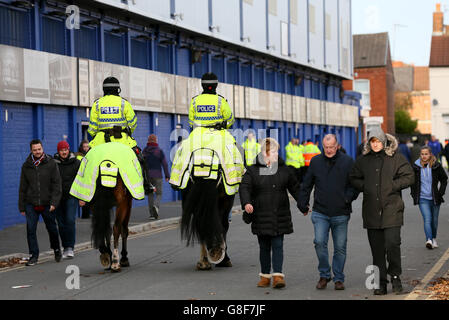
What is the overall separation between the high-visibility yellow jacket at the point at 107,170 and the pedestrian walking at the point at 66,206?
2.23 metres

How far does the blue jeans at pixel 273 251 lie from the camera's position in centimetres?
1043

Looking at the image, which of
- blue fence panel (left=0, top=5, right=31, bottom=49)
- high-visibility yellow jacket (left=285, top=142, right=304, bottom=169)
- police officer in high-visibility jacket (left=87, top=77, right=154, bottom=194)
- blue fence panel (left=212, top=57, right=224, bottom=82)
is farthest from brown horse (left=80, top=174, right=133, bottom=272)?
blue fence panel (left=212, top=57, right=224, bottom=82)

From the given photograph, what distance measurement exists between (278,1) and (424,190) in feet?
90.4

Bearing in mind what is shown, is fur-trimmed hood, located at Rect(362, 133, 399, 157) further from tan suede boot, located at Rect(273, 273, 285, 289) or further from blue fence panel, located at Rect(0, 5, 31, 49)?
blue fence panel, located at Rect(0, 5, 31, 49)

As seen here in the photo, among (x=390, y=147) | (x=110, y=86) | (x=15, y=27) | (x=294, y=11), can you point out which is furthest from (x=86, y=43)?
(x=294, y=11)

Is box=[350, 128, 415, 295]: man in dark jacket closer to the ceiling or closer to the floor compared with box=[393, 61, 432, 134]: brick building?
Answer: closer to the floor

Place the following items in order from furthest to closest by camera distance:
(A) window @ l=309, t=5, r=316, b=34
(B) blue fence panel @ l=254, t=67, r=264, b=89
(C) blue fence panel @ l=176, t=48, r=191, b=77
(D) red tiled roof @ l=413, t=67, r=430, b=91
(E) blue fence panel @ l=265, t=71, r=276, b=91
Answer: (D) red tiled roof @ l=413, t=67, r=430, b=91
(A) window @ l=309, t=5, r=316, b=34
(E) blue fence panel @ l=265, t=71, r=276, b=91
(B) blue fence panel @ l=254, t=67, r=264, b=89
(C) blue fence panel @ l=176, t=48, r=191, b=77

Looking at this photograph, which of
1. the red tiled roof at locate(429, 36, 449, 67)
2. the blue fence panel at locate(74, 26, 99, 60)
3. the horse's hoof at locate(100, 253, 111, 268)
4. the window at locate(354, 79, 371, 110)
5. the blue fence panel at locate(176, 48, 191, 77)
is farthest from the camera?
the red tiled roof at locate(429, 36, 449, 67)

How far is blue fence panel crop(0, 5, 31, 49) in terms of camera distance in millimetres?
20141

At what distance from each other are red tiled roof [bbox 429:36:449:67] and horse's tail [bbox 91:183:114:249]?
71.6 metres

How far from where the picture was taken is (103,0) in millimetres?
23531

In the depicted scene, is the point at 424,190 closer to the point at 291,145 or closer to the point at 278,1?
the point at 291,145
